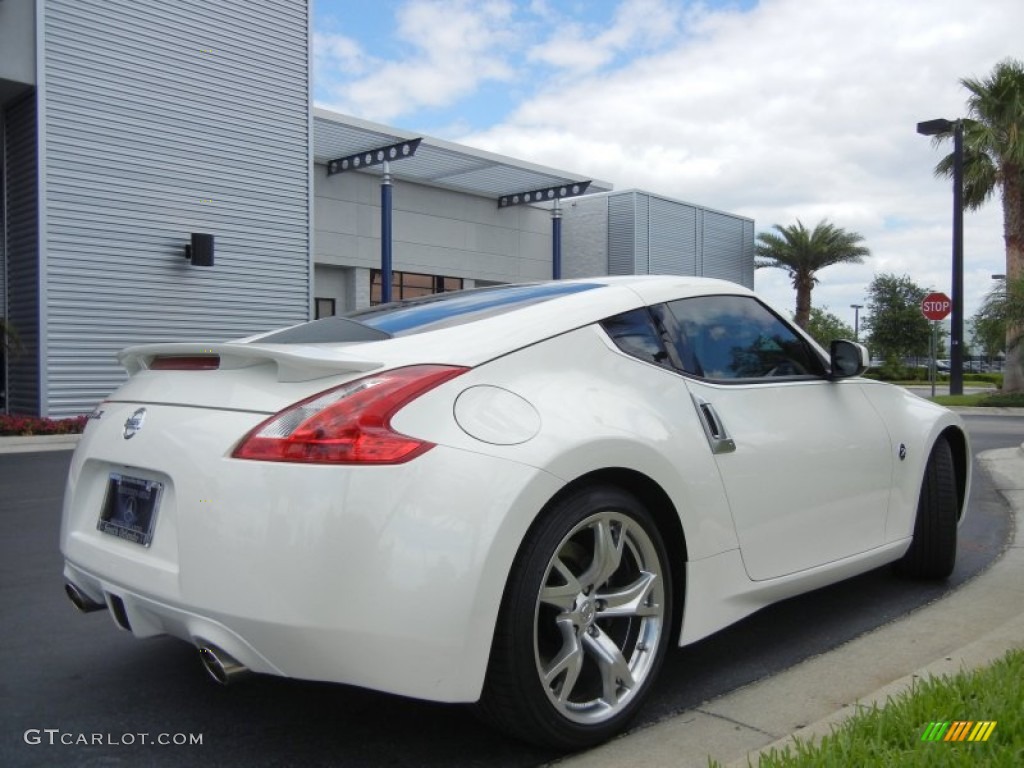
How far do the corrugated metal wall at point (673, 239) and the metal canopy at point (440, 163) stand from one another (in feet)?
14.7

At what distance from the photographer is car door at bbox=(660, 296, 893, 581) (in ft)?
10.6

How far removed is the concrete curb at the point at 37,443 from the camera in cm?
1247

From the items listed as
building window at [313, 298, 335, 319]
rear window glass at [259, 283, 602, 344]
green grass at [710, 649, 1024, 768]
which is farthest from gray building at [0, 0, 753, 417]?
green grass at [710, 649, 1024, 768]

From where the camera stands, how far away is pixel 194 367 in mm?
2932

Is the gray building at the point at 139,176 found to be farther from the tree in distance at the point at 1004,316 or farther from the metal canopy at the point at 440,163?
the tree in distance at the point at 1004,316

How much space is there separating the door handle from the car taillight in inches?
40.6

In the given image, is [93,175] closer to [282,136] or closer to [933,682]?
[282,136]

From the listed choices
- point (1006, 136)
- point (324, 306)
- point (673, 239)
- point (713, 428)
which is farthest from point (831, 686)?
point (673, 239)

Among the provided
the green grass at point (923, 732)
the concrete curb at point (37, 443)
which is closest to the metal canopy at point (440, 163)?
the concrete curb at point (37, 443)

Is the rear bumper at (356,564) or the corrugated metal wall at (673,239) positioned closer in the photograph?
the rear bumper at (356,564)

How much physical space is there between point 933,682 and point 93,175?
16.1 metres

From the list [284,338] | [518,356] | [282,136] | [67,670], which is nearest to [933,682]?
[518,356]

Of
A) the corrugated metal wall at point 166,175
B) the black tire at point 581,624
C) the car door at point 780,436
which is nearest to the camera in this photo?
the black tire at point 581,624

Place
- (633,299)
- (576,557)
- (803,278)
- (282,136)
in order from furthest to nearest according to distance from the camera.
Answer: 1. (803,278)
2. (282,136)
3. (633,299)
4. (576,557)
